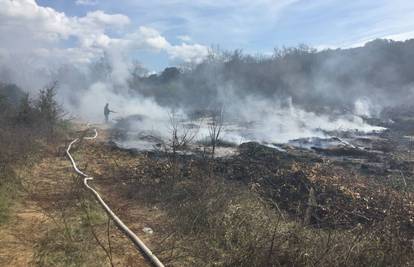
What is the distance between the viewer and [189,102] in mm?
45406

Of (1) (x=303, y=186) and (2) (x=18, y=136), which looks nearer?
(1) (x=303, y=186)

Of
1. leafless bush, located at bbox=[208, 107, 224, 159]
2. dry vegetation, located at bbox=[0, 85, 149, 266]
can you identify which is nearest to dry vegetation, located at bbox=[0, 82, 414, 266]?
dry vegetation, located at bbox=[0, 85, 149, 266]

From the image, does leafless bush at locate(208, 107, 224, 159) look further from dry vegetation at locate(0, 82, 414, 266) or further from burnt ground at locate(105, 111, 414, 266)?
dry vegetation at locate(0, 82, 414, 266)

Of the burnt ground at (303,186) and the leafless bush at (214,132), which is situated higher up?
the leafless bush at (214,132)

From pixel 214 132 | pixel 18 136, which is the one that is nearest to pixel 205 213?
pixel 214 132

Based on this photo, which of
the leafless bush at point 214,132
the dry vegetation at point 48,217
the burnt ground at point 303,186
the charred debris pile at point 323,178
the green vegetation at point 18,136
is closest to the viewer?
the dry vegetation at point 48,217

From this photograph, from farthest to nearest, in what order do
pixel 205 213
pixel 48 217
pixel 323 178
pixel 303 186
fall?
pixel 323 178 < pixel 303 186 < pixel 48 217 < pixel 205 213

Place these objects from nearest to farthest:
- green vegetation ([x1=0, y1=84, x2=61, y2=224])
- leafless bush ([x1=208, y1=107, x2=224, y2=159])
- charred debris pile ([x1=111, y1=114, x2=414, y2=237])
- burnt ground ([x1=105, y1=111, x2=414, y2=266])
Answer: burnt ground ([x1=105, y1=111, x2=414, y2=266]), charred debris pile ([x1=111, y1=114, x2=414, y2=237]), green vegetation ([x1=0, y1=84, x2=61, y2=224]), leafless bush ([x1=208, y1=107, x2=224, y2=159])

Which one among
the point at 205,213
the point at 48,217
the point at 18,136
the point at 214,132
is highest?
the point at 214,132

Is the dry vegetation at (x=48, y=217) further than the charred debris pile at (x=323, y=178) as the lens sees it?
No

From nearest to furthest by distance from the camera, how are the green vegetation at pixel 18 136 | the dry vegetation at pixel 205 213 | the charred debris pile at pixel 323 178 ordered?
the dry vegetation at pixel 205 213, the charred debris pile at pixel 323 178, the green vegetation at pixel 18 136

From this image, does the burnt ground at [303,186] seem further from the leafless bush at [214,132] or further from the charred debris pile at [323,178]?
the leafless bush at [214,132]

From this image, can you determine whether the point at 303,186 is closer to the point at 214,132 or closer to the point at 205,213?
the point at 214,132

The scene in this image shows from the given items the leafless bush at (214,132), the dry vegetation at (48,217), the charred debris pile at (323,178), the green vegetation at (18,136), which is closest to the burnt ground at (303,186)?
the charred debris pile at (323,178)
